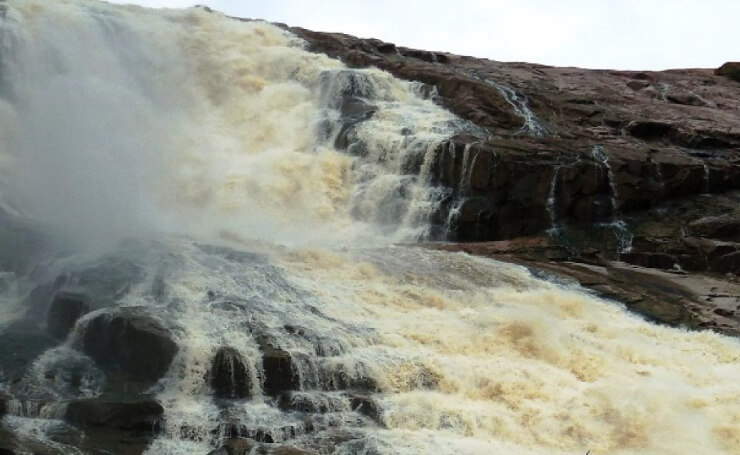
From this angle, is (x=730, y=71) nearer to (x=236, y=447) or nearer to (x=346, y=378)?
(x=346, y=378)

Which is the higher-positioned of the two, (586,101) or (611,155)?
(586,101)

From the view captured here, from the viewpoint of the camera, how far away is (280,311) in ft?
51.4

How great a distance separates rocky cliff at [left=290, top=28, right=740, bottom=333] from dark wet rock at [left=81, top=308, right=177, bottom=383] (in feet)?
34.8

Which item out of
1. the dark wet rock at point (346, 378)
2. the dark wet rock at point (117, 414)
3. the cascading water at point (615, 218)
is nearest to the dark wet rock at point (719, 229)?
the cascading water at point (615, 218)

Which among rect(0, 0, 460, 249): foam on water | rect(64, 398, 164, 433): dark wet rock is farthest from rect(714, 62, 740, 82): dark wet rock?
rect(64, 398, 164, 433): dark wet rock

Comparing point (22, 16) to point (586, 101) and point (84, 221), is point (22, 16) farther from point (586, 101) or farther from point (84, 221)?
point (586, 101)

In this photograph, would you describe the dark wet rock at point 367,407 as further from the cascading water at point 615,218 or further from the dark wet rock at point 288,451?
the cascading water at point 615,218

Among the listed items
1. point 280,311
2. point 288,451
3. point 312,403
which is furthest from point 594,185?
point 288,451

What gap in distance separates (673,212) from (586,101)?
26.0 ft

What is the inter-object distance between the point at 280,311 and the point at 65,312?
3.82 metres

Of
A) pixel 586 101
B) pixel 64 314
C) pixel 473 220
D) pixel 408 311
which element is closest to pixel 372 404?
pixel 408 311

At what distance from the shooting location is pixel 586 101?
31250 millimetres

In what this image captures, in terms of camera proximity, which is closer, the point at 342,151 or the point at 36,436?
the point at 36,436

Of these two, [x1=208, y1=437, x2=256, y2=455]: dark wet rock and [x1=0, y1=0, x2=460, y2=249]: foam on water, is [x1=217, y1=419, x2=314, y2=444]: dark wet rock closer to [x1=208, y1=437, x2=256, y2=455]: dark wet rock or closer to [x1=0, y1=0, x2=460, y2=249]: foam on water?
[x1=208, y1=437, x2=256, y2=455]: dark wet rock
